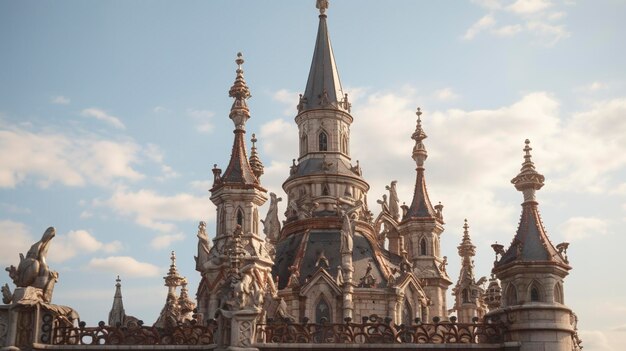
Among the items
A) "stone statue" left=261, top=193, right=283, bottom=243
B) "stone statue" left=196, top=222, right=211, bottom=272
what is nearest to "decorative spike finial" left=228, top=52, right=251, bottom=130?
"stone statue" left=196, top=222, right=211, bottom=272

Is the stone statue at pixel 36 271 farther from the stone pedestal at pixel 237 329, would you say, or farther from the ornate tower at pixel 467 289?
the ornate tower at pixel 467 289

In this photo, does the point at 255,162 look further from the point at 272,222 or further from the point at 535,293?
the point at 535,293

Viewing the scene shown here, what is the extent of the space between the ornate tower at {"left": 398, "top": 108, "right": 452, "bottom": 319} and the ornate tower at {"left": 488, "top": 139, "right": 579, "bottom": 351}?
32.9 m

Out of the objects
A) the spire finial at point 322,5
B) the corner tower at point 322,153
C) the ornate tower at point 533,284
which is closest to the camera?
the ornate tower at point 533,284

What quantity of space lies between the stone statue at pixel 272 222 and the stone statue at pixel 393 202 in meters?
8.99

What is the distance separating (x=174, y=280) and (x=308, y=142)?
13.7 meters

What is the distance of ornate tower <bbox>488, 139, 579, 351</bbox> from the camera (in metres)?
25.5

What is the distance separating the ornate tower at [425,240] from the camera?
200 ft

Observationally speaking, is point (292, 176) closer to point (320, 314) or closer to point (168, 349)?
point (320, 314)

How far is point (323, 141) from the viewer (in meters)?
63.4

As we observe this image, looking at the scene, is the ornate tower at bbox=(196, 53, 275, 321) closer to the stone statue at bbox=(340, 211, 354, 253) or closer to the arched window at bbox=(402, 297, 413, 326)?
the stone statue at bbox=(340, 211, 354, 253)

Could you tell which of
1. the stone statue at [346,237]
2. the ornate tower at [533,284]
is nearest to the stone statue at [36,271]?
the ornate tower at [533,284]

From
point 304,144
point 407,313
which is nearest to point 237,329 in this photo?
point 407,313

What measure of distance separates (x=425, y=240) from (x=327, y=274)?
11827 millimetres
